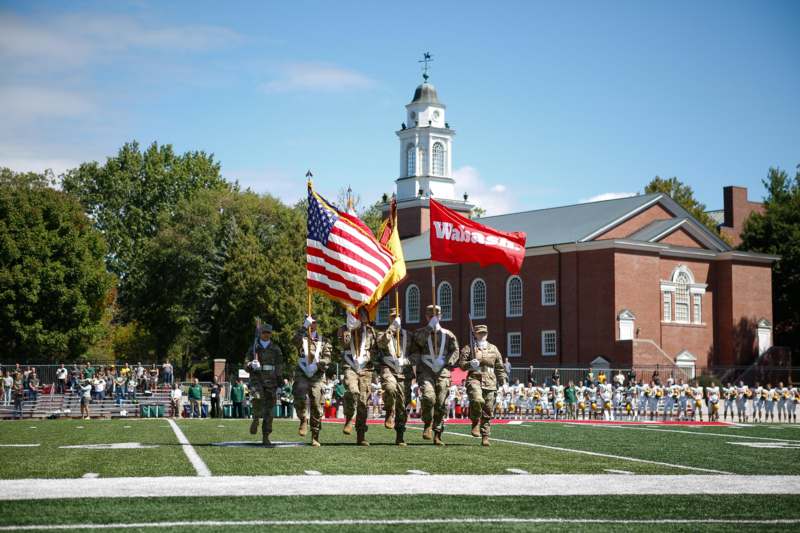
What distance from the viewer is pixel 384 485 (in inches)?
515

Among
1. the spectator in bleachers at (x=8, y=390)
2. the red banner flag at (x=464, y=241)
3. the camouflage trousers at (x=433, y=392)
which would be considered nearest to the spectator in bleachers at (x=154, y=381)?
the spectator in bleachers at (x=8, y=390)

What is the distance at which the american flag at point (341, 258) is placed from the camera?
20312 mm

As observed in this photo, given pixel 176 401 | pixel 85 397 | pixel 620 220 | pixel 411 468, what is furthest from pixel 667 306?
pixel 411 468

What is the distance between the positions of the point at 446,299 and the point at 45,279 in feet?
81.9

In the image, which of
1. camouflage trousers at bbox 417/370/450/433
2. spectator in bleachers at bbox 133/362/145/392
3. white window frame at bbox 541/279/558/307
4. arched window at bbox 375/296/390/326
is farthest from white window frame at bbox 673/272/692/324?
camouflage trousers at bbox 417/370/450/433

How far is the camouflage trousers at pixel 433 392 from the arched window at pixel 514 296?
46.9 m

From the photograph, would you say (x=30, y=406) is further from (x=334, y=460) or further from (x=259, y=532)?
(x=259, y=532)

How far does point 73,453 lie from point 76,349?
5085cm

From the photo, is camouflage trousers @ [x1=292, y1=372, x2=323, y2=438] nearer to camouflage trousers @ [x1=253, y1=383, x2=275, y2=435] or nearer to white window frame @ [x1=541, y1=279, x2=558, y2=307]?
camouflage trousers @ [x1=253, y1=383, x2=275, y2=435]

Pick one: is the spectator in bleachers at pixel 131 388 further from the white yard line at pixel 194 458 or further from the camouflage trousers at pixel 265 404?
the camouflage trousers at pixel 265 404

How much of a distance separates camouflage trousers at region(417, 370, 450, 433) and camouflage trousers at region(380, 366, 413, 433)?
0.89 ft

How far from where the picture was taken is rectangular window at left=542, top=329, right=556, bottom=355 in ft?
209

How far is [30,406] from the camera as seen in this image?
41719 millimetres

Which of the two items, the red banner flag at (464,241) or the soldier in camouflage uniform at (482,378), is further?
the red banner flag at (464,241)
